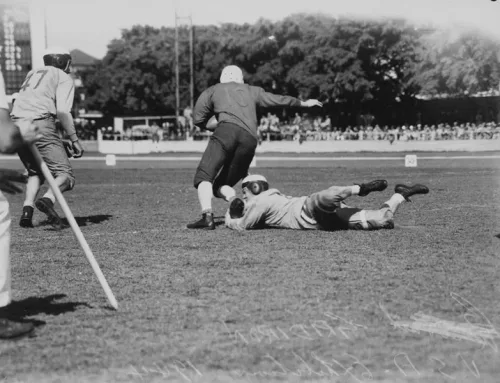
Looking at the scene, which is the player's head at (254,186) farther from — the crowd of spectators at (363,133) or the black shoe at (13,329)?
the crowd of spectators at (363,133)

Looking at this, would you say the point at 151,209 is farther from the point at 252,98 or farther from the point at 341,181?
the point at 341,181

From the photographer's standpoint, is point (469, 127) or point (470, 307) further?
point (469, 127)

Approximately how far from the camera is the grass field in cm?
364

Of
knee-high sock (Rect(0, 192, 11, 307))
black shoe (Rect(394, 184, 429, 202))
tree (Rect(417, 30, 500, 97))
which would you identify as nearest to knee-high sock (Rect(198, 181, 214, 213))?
black shoe (Rect(394, 184, 429, 202))

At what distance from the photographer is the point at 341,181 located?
18.6 m

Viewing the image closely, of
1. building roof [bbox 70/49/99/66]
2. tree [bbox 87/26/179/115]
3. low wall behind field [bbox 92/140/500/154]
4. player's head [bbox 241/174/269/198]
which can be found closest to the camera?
player's head [bbox 241/174/269/198]

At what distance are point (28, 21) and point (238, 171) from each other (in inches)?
686

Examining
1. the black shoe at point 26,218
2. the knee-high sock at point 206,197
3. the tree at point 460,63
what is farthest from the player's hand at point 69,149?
the tree at point 460,63

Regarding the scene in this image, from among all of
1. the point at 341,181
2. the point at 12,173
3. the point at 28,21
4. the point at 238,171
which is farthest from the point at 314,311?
the point at 28,21

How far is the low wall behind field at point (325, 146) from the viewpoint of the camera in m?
41.5

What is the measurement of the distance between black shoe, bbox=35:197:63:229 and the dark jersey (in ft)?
6.13

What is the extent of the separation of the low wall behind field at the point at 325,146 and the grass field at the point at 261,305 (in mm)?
32907

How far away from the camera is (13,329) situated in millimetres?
4344

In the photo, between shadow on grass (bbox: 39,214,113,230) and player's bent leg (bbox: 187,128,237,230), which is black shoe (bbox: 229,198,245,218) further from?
shadow on grass (bbox: 39,214,113,230)
